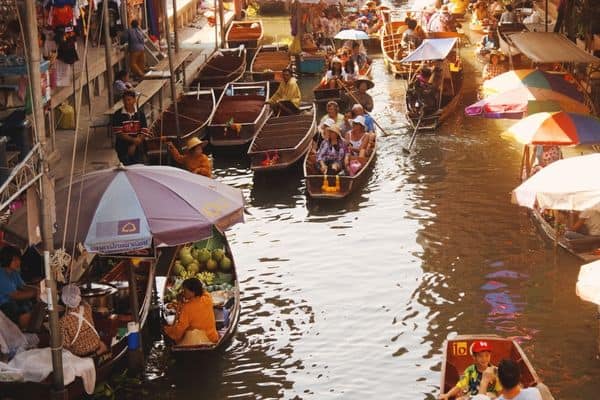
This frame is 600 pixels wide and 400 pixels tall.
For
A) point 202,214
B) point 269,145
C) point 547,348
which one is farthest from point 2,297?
point 269,145

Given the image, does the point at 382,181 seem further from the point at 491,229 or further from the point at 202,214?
the point at 202,214

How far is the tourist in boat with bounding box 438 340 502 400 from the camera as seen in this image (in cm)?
963

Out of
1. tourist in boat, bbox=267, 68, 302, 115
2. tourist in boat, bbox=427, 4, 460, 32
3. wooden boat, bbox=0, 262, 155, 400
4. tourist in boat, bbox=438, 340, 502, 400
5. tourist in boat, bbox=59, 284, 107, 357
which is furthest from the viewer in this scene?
tourist in boat, bbox=427, 4, 460, 32

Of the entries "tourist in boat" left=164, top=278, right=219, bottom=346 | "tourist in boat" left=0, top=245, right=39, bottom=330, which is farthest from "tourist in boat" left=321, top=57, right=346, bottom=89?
"tourist in boat" left=0, top=245, right=39, bottom=330

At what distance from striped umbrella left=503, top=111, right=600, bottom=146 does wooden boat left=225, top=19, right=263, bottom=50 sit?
17170 mm

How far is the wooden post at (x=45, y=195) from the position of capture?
9.42 metres

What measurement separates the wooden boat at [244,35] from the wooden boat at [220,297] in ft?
58.3

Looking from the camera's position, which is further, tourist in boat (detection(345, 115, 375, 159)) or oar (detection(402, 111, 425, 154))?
oar (detection(402, 111, 425, 154))

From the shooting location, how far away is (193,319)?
11.6 metres

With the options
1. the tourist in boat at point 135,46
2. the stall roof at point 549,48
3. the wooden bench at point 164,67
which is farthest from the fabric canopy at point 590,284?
the tourist in boat at point 135,46

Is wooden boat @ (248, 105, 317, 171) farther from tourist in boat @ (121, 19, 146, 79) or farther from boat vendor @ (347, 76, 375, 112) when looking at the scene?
tourist in boat @ (121, 19, 146, 79)

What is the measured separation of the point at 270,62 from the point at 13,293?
1794 centimetres

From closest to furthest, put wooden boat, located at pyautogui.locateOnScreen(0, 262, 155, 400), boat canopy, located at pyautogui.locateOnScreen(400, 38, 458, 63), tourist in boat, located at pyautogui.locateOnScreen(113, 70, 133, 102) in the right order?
1. wooden boat, located at pyautogui.locateOnScreen(0, 262, 155, 400)
2. tourist in boat, located at pyautogui.locateOnScreen(113, 70, 133, 102)
3. boat canopy, located at pyautogui.locateOnScreen(400, 38, 458, 63)

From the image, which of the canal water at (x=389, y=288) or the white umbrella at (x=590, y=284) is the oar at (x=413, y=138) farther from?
the white umbrella at (x=590, y=284)
